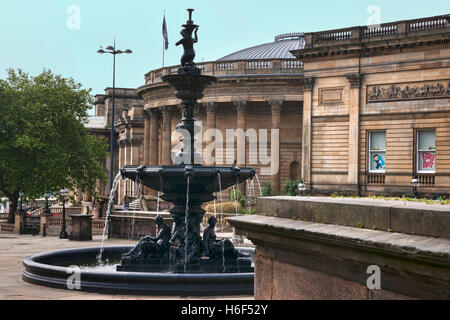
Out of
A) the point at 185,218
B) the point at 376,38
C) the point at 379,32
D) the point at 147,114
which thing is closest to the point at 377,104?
the point at 376,38

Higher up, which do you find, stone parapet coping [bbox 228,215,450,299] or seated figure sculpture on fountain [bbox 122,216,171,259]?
stone parapet coping [bbox 228,215,450,299]

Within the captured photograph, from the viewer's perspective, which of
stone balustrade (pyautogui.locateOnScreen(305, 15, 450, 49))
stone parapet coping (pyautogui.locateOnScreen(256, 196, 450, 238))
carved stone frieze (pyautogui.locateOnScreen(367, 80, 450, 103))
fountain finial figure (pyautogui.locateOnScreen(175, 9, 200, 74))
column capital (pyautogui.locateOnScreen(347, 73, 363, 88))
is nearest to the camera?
stone parapet coping (pyautogui.locateOnScreen(256, 196, 450, 238))

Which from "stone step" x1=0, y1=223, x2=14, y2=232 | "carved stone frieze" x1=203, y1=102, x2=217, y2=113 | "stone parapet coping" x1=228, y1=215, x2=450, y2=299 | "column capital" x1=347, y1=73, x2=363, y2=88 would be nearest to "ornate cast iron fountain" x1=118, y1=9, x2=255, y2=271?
"stone parapet coping" x1=228, y1=215, x2=450, y2=299

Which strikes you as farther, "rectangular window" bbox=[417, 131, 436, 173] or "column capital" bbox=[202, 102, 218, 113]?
"column capital" bbox=[202, 102, 218, 113]

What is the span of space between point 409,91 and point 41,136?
82.2ft

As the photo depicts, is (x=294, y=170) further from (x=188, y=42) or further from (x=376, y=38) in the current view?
(x=188, y=42)

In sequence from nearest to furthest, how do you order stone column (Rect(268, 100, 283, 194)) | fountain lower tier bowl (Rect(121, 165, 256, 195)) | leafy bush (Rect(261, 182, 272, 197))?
fountain lower tier bowl (Rect(121, 165, 256, 195)), leafy bush (Rect(261, 182, 272, 197)), stone column (Rect(268, 100, 283, 194))

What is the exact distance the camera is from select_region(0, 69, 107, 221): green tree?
48156 millimetres

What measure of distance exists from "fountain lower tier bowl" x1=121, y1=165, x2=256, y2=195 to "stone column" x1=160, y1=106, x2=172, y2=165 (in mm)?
47710

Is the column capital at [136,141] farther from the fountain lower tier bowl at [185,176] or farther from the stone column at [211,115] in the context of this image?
the fountain lower tier bowl at [185,176]

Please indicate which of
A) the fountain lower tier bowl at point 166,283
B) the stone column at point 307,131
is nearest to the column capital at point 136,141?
the stone column at point 307,131

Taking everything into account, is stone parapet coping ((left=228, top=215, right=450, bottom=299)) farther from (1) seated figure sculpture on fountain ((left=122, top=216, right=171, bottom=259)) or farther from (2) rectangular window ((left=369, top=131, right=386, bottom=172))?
(2) rectangular window ((left=369, top=131, right=386, bottom=172))

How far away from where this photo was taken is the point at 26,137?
Result: 154ft
